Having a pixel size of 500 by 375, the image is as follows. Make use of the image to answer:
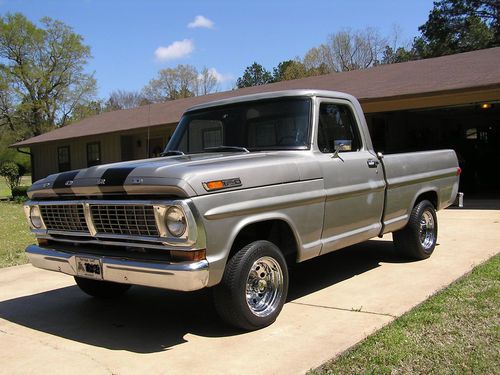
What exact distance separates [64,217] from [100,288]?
1246 millimetres

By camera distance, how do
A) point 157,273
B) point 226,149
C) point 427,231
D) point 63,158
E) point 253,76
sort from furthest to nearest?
point 253,76 → point 63,158 → point 427,231 → point 226,149 → point 157,273

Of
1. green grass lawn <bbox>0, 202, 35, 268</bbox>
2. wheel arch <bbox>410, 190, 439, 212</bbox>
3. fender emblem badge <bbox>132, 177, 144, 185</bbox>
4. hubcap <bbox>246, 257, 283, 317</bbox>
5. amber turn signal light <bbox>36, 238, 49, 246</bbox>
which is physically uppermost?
fender emblem badge <bbox>132, 177, 144, 185</bbox>

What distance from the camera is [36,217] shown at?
505cm

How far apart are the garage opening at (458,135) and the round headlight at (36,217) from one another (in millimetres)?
14023

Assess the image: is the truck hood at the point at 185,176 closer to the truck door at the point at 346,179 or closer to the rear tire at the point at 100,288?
the truck door at the point at 346,179

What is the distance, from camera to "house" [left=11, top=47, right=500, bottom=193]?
43.8ft

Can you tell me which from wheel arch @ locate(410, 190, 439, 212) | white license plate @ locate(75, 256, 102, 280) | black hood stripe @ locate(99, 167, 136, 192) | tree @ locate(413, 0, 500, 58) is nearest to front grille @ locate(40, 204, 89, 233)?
white license plate @ locate(75, 256, 102, 280)

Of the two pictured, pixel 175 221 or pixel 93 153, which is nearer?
pixel 175 221

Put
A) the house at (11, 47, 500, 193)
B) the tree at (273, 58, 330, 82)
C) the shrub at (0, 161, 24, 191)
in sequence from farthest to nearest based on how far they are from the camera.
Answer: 1. the tree at (273, 58, 330, 82)
2. the shrub at (0, 161, 24, 191)
3. the house at (11, 47, 500, 193)

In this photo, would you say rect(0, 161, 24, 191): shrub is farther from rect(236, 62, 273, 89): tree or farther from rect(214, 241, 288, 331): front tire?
rect(236, 62, 273, 89): tree

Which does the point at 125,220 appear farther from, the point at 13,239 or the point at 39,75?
the point at 39,75

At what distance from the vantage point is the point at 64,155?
28.8 metres

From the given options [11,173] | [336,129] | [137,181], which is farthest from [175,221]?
[11,173]

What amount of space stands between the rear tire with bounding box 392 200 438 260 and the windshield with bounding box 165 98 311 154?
236 centimetres
